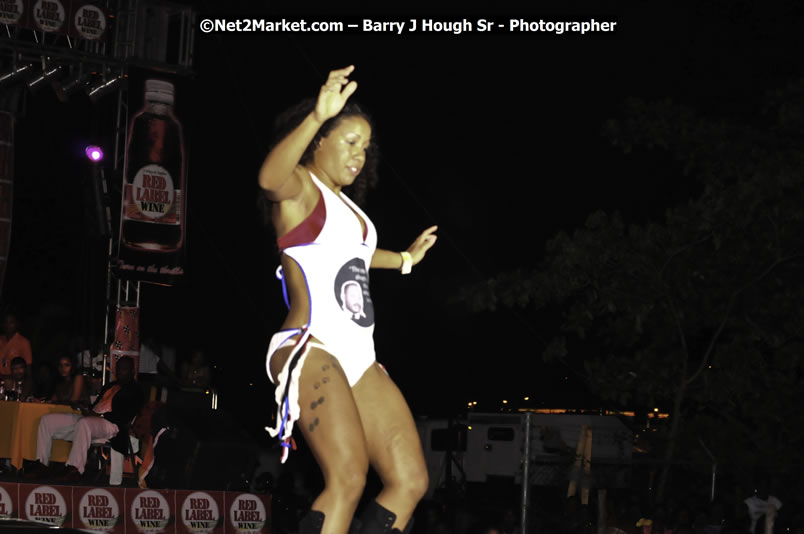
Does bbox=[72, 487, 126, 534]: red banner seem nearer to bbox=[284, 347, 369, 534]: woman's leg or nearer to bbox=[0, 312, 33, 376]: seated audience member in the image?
bbox=[0, 312, 33, 376]: seated audience member

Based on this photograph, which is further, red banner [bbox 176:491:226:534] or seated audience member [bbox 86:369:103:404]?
seated audience member [bbox 86:369:103:404]

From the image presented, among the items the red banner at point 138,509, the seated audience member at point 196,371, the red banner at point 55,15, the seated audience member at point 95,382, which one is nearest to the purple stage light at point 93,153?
the red banner at point 55,15

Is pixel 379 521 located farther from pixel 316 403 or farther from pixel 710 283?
pixel 710 283

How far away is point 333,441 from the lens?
115 inches

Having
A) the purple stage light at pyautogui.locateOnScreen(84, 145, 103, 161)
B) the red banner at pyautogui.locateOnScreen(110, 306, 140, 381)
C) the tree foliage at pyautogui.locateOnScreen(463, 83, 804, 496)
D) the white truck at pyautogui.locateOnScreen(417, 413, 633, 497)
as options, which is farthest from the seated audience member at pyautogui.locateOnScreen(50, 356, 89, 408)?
the white truck at pyautogui.locateOnScreen(417, 413, 633, 497)

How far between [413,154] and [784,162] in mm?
6535

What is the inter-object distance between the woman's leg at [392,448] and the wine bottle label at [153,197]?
853 cm

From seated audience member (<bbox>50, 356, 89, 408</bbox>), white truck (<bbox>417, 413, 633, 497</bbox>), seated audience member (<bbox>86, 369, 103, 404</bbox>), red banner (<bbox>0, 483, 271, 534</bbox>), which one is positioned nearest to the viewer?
red banner (<bbox>0, 483, 271, 534</bbox>)

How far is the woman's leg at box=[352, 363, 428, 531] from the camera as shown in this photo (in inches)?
120

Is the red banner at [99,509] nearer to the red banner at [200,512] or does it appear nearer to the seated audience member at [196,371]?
the red banner at [200,512]

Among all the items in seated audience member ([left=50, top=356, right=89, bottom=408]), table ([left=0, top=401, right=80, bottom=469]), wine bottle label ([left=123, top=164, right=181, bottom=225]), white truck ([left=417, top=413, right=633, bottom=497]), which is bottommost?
white truck ([left=417, top=413, right=633, bottom=497])

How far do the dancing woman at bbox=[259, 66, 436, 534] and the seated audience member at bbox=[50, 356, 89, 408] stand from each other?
6.63m

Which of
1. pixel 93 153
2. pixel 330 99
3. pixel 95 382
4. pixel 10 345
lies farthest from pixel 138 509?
pixel 330 99

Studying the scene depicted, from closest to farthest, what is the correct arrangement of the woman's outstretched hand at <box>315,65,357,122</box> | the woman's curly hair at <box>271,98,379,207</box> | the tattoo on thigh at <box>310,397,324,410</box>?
the woman's outstretched hand at <box>315,65,357,122</box> → the tattoo on thigh at <box>310,397,324,410</box> → the woman's curly hair at <box>271,98,379,207</box>
